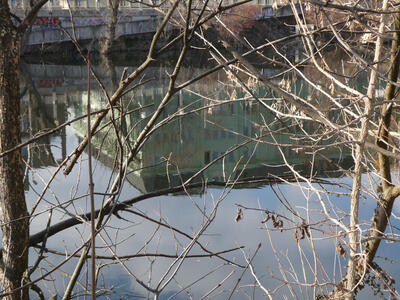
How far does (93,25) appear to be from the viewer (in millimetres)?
26953

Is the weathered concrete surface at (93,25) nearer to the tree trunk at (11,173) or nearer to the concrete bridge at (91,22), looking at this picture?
the concrete bridge at (91,22)

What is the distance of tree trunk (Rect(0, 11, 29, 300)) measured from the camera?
2.59 meters

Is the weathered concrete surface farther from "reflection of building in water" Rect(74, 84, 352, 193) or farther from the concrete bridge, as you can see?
"reflection of building in water" Rect(74, 84, 352, 193)

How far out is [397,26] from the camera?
387 cm

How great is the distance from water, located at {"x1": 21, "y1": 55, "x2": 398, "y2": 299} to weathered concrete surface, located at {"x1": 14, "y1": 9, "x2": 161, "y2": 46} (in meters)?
9.17

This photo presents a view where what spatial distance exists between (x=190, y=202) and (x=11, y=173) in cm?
538

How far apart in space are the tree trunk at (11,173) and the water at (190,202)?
0.81 ft

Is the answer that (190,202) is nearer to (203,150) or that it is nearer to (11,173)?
(203,150)

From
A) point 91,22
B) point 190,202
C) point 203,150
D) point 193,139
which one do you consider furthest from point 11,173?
point 91,22

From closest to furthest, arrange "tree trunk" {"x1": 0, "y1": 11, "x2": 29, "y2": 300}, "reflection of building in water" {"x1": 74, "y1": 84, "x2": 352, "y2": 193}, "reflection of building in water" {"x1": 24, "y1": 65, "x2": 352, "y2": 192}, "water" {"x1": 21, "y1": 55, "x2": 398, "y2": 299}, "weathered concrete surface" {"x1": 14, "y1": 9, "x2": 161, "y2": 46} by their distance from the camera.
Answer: "tree trunk" {"x1": 0, "y1": 11, "x2": 29, "y2": 300} → "water" {"x1": 21, "y1": 55, "x2": 398, "y2": 299} → "reflection of building in water" {"x1": 24, "y1": 65, "x2": 352, "y2": 192} → "reflection of building in water" {"x1": 74, "y1": 84, "x2": 352, "y2": 193} → "weathered concrete surface" {"x1": 14, "y1": 9, "x2": 161, "y2": 46}

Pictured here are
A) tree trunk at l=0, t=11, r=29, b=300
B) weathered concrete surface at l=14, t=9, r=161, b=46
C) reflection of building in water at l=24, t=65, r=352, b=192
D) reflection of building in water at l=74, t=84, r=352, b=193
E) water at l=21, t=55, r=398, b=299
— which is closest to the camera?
tree trunk at l=0, t=11, r=29, b=300

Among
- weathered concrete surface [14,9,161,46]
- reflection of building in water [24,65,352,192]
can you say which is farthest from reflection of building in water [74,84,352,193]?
weathered concrete surface [14,9,161,46]

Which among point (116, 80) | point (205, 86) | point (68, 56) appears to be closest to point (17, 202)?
point (205, 86)

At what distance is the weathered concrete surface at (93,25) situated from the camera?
2561 cm
